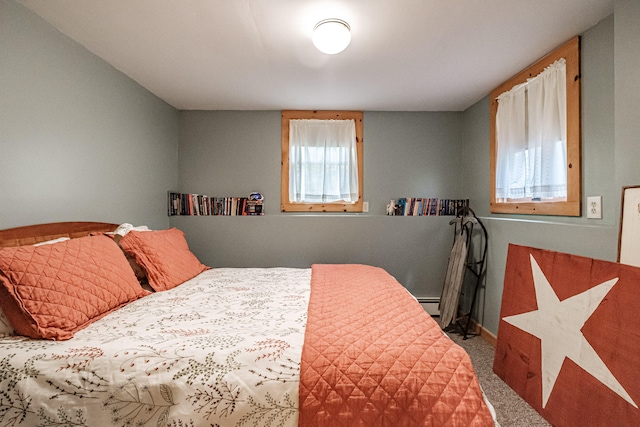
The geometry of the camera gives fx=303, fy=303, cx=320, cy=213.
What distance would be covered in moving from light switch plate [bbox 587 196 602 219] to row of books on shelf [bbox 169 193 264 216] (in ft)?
9.43

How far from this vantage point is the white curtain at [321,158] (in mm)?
3564

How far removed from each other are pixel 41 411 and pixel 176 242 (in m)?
1.52

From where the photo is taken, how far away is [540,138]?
2301 mm

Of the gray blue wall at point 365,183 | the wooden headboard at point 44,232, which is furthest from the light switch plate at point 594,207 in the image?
the wooden headboard at point 44,232

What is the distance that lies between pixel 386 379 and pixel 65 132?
2.40 meters

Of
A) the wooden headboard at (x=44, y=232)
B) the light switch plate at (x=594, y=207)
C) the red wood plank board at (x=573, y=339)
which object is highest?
the light switch plate at (x=594, y=207)

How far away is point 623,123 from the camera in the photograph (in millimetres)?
1601

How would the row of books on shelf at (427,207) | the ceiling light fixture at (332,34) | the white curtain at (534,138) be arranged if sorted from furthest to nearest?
the row of books on shelf at (427,207)
the white curtain at (534,138)
the ceiling light fixture at (332,34)

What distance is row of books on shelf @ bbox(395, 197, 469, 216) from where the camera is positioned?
3.54 metres

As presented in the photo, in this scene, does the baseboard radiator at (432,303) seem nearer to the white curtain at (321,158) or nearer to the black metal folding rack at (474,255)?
the black metal folding rack at (474,255)

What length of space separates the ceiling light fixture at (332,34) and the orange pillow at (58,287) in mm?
1772

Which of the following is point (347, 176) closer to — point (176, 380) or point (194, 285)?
point (194, 285)

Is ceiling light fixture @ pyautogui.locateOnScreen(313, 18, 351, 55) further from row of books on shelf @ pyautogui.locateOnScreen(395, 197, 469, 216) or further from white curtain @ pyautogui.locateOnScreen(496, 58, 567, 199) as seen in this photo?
row of books on shelf @ pyautogui.locateOnScreen(395, 197, 469, 216)

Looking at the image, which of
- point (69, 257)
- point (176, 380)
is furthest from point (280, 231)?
point (176, 380)
